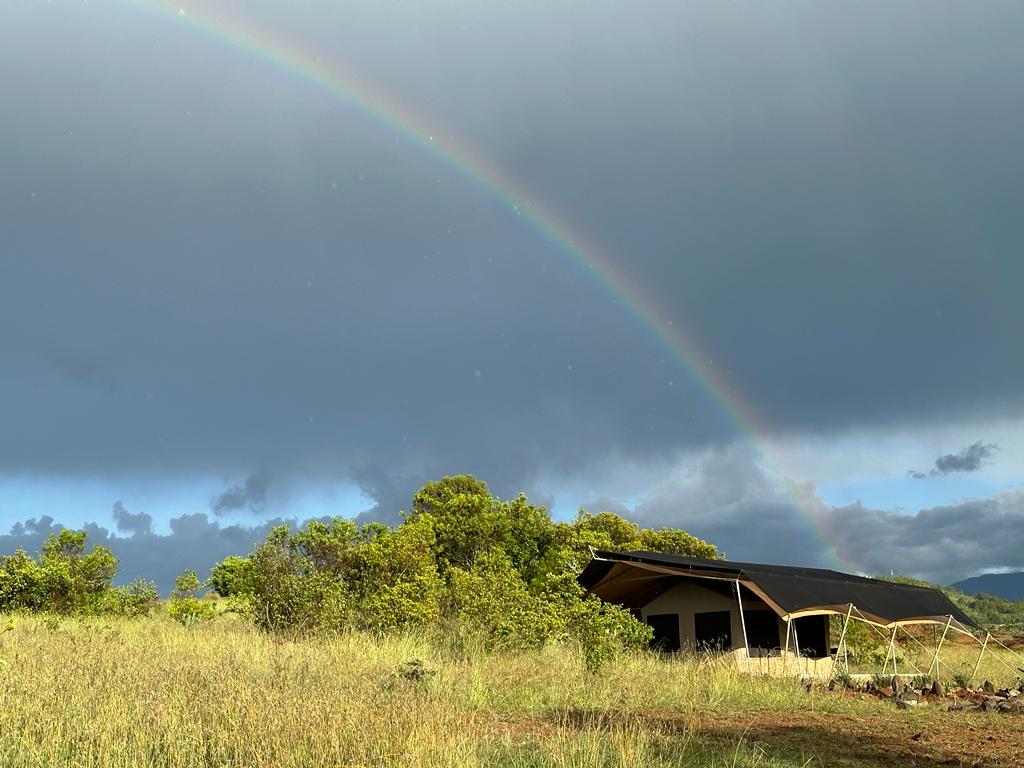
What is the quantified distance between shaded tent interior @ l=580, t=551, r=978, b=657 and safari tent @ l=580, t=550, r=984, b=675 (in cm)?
3

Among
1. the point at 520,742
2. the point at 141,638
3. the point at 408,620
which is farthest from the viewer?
the point at 408,620

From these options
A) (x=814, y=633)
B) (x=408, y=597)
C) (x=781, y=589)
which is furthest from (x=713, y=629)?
(x=408, y=597)

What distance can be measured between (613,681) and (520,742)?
642 centimetres

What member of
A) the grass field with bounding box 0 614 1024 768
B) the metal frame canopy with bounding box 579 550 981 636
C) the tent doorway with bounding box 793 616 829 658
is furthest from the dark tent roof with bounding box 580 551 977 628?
the grass field with bounding box 0 614 1024 768

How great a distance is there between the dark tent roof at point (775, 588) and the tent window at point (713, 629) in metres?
1.41

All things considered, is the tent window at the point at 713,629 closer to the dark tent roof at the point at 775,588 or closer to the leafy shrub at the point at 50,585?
the dark tent roof at the point at 775,588

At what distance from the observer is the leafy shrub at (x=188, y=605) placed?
78.7 feet

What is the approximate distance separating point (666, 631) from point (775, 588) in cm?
Result: 623

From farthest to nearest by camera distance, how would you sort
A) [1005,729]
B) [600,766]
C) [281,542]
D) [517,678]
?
[281,542]
[517,678]
[1005,729]
[600,766]

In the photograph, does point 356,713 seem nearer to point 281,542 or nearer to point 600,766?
point 600,766

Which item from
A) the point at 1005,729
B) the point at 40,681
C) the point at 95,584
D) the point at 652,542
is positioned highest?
the point at 652,542

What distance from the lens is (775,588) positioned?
2170cm

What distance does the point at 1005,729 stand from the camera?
41.7ft

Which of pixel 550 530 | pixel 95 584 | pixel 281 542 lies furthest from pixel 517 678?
pixel 550 530
